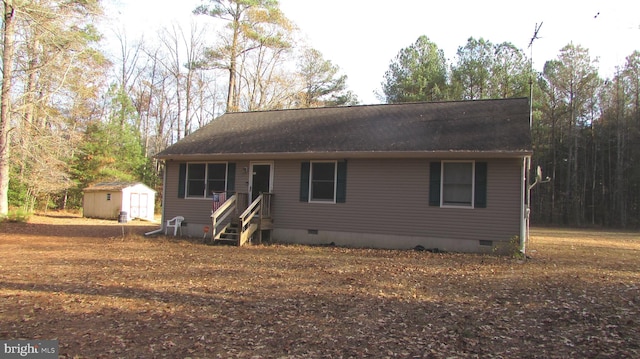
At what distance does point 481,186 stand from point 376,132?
347 centimetres

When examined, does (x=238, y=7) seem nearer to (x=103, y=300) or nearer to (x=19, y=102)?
(x=19, y=102)

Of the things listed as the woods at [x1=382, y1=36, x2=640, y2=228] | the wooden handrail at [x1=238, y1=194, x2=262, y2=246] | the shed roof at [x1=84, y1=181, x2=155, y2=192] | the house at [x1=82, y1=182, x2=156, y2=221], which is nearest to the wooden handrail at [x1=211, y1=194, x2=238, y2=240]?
the wooden handrail at [x1=238, y1=194, x2=262, y2=246]

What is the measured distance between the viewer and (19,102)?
18203 mm

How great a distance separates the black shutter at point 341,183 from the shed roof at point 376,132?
0.62 m

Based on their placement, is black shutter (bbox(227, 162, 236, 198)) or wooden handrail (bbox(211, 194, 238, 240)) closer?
wooden handrail (bbox(211, 194, 238, 240))

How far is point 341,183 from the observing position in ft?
40.7

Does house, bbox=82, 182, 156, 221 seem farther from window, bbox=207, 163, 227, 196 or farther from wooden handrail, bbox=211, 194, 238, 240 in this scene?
wooden handrail, bbox=211, 194, 238, 240

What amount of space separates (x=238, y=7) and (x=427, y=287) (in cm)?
2604

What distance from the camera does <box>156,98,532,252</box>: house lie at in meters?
10.8

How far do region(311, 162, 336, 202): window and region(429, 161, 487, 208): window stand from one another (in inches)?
112

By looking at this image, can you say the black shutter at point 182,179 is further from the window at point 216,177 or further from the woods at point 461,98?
the woods at point 461,98

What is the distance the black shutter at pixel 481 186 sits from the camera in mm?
10867

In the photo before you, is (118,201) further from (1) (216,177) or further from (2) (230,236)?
(2) (230,236)

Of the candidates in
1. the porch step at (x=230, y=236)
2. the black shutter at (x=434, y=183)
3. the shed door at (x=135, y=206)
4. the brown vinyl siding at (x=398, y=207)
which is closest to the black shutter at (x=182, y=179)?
the porch step at (x=230, y=236)
